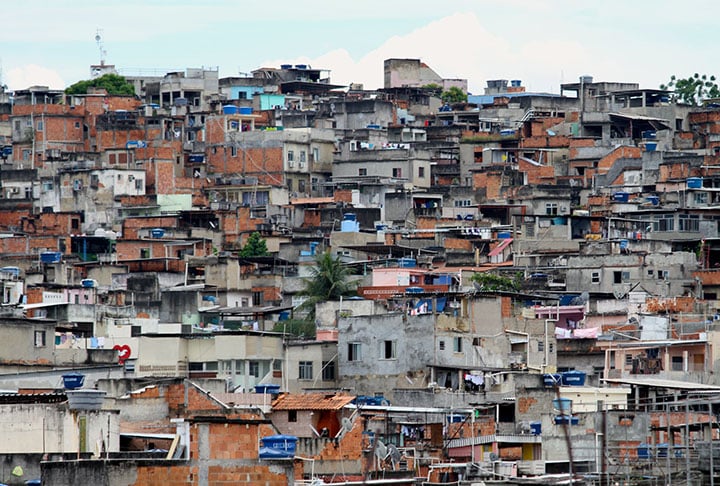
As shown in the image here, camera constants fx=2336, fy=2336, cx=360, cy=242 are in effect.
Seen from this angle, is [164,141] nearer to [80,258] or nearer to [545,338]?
[80,258]

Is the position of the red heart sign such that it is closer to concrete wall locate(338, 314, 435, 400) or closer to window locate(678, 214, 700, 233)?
concrete wall locate(338, 314, 435, 400)

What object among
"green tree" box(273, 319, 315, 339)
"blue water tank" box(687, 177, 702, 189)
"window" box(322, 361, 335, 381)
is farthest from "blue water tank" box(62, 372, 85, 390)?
"blue water tank" box(687, 177, 702, 189)

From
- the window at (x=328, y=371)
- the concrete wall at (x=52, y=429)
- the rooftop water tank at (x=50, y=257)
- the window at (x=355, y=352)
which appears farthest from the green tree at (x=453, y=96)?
the concrete wall at (x=52, y=429)

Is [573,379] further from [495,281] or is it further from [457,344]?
[495,281]

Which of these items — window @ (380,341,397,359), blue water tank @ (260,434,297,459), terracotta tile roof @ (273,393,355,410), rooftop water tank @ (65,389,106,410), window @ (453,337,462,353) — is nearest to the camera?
blue water tank @ (260,434,297,459)

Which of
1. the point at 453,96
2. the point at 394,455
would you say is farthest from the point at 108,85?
the point at 394,455

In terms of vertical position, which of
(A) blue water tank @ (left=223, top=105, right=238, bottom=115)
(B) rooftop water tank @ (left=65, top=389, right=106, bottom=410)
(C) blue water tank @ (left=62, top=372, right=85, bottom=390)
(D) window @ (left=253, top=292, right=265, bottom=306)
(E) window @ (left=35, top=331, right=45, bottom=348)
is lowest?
(D) window @ (left=253, top=292, right=265, bottom=306)

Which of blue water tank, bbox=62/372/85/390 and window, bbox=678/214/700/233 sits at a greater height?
window, bbox=678/214/700/233
